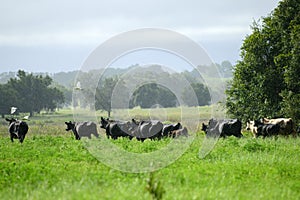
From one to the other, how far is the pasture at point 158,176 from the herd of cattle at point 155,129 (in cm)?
568

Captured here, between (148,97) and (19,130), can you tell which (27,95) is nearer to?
(148,97)

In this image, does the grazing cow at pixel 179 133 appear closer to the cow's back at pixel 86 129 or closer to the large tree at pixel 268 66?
the cow's back at pixel 86 129

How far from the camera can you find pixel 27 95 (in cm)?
8631

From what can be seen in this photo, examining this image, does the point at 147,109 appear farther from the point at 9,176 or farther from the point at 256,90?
the point at 9,176

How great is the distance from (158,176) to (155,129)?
44.4ft

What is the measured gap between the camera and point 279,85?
37125 millimetres

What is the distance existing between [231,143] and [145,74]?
799cm

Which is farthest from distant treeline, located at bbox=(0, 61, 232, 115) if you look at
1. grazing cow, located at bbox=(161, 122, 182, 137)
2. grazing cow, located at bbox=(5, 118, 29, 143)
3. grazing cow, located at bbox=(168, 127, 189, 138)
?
grazing cow, located at bbox=(5, 118, 29, 143)

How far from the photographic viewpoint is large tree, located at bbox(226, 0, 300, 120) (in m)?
36.0

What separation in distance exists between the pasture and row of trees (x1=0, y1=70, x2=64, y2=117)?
59.0m

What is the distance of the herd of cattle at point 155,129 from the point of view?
26962 millimetres

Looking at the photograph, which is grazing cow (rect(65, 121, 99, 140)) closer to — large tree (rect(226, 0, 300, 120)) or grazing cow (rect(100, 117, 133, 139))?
grazing cow (rect(100, 117, 133, 139))

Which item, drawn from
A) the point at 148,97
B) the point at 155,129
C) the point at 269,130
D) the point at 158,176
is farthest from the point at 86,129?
the point at 148,97

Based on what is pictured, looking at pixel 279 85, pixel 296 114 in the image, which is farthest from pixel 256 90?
pixel 296 114
